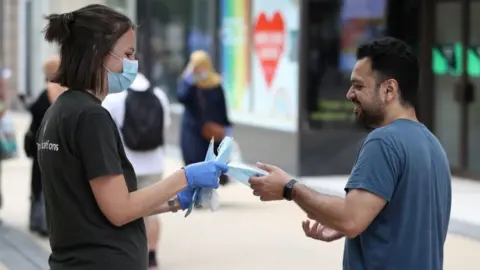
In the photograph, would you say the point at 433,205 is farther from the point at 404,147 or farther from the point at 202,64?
the point at 202,64

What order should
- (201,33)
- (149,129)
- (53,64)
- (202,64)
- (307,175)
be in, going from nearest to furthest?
(149,129) → (53,64) → (202,64) → (307,175) → (201,33)

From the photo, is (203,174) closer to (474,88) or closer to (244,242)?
(244,242)

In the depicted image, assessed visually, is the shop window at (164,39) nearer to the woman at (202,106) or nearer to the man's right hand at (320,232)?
the woman at (202,106)

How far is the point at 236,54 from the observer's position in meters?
15.9

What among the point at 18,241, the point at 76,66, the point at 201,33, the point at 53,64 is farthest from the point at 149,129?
the point at 201,33

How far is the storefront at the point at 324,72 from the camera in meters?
13.3

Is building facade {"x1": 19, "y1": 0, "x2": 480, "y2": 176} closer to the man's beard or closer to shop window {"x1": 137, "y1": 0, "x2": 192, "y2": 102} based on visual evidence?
shop window {"x1": 137, "y1": 0, "x2": 192, "y2": 102}

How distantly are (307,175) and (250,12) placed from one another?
3300mm

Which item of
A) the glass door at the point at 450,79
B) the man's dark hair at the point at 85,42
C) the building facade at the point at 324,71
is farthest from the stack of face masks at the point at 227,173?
the glass door at the point at 450,79

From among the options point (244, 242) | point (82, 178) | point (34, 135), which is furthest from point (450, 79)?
point (82, 178)

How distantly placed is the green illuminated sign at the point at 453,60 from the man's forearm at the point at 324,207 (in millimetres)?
10478

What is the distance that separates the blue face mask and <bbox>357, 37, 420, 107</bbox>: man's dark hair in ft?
2.72

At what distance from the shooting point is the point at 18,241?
912 centimetres

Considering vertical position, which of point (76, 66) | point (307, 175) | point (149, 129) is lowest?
point (307, 175)
